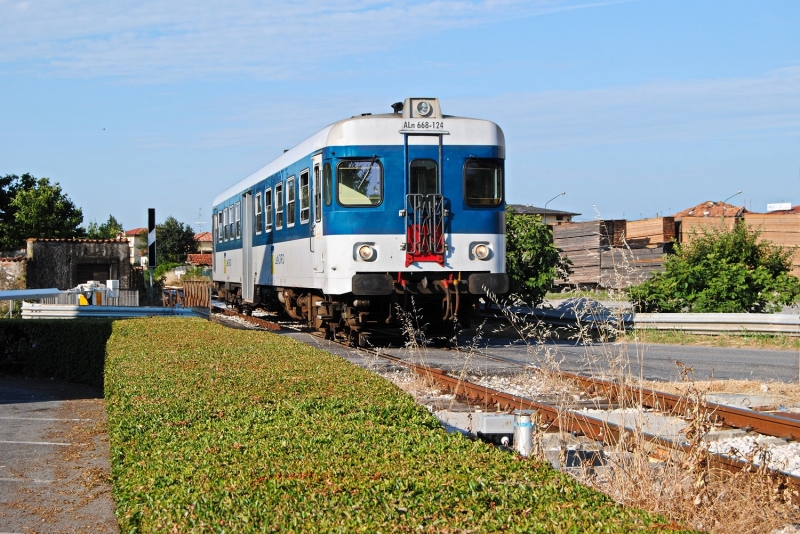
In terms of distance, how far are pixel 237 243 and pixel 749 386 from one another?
15.4 metres

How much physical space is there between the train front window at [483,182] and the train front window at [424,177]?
1.60ft

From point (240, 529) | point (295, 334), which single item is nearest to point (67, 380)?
point (295, 334)

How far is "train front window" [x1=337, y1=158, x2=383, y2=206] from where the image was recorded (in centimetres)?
1367

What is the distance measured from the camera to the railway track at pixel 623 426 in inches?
223

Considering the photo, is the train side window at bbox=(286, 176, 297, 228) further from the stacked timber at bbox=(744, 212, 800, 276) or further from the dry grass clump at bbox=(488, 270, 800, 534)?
the stacked timber at bbox=(744, 212, 800, 276)

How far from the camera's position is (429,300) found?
14.1 metres

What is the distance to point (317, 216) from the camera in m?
14.2

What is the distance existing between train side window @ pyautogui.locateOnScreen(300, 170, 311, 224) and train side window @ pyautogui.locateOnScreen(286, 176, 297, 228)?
0.57 meters

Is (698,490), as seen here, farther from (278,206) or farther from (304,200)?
(278,206)

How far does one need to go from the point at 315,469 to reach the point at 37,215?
181 ft

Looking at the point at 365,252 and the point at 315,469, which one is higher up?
the point at 365,252

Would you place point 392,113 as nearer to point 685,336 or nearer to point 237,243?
point 685,336

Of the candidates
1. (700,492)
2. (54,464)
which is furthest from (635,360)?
(700,492)

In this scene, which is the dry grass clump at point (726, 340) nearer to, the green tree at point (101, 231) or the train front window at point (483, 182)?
the train front window at point (483, 182)
